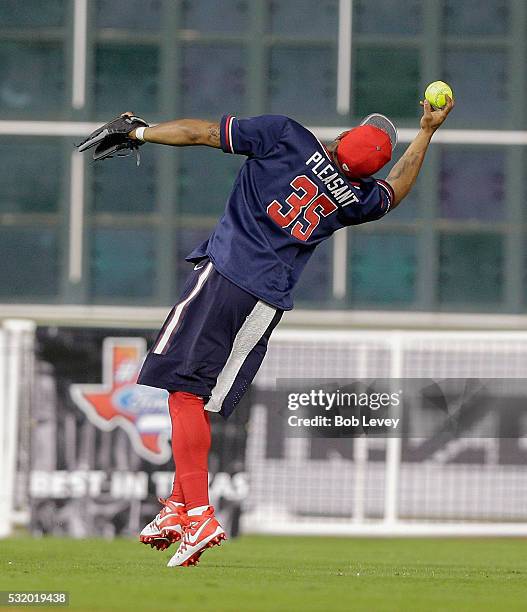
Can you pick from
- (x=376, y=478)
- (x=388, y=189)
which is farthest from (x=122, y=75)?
(x=388, y=189)

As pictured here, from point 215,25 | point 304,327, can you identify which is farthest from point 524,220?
point 215,25

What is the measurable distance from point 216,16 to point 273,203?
506 centimetres

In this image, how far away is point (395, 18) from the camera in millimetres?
10695

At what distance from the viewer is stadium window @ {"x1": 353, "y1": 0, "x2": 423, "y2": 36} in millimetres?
10664

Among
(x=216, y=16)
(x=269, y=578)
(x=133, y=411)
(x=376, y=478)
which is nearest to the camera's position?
(x=269, y=578)

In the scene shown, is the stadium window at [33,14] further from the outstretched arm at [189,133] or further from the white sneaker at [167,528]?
the white sneaker at [167,528]

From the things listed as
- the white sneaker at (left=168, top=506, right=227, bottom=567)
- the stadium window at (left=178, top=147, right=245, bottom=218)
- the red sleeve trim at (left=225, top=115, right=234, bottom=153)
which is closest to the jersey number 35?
the red sleeve trim at (left=225, top=115, right=234, bottom=153)

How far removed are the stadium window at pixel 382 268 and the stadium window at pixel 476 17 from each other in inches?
53.9

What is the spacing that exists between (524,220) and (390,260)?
91 cm

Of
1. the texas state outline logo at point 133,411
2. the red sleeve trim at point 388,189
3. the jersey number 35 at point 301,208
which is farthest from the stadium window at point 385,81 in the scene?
the jersey number 35 at point 301,208

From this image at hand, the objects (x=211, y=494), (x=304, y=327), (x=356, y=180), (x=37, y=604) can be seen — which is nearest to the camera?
(x=37, y=604)

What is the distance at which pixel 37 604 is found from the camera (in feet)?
15.2

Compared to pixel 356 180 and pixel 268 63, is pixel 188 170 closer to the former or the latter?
pixel 268 63

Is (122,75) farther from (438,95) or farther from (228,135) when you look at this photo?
(228,135)
